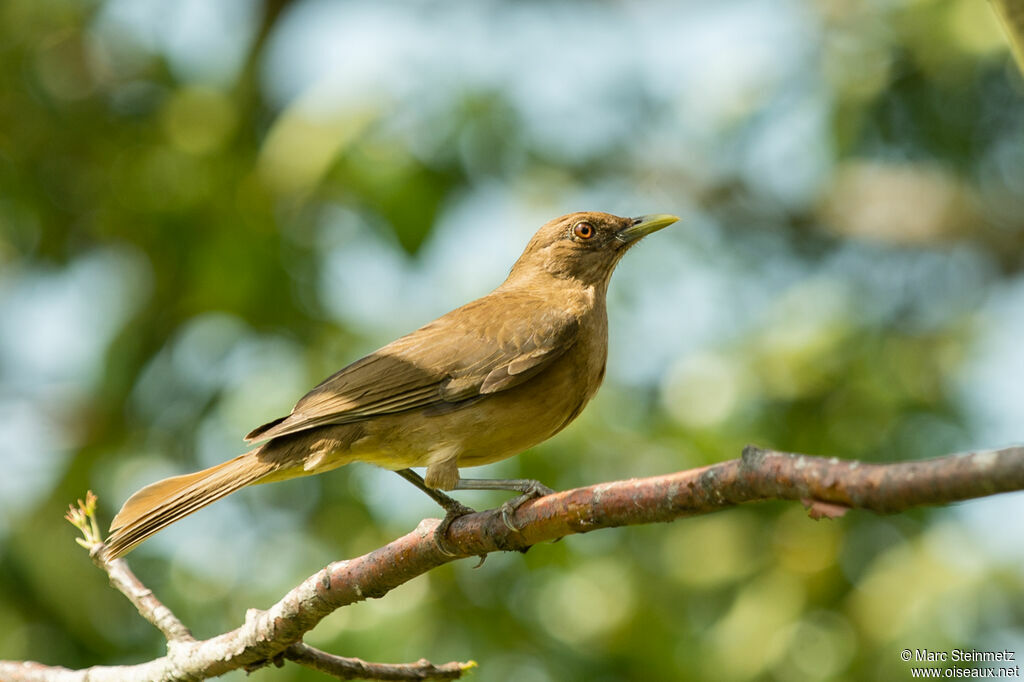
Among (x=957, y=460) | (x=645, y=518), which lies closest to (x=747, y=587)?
(x=645, y=518)

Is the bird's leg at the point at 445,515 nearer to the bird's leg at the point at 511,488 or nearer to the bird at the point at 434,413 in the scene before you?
the bird at the point at 434,413

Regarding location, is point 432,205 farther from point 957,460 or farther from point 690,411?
point 957,460

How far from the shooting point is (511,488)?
12.7ft

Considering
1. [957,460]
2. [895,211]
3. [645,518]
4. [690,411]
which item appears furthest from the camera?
[895,211]

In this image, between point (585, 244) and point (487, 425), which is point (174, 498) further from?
point (585, 244)

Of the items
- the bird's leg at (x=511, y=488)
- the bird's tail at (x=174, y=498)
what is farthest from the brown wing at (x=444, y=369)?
the bird's leg at (x=511, y=488)

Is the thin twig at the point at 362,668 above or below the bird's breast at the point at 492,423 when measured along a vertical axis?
below

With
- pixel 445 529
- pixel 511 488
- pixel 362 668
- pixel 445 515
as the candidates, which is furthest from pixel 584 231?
pixel 362 668

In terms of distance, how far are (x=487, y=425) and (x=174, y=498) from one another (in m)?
1.20

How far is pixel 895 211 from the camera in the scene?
28.3 ft

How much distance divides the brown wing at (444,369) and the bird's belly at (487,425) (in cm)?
5

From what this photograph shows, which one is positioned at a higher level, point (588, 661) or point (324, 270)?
point (324, 270)

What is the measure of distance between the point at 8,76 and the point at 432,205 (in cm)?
431

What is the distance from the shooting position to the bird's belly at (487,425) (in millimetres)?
4164
